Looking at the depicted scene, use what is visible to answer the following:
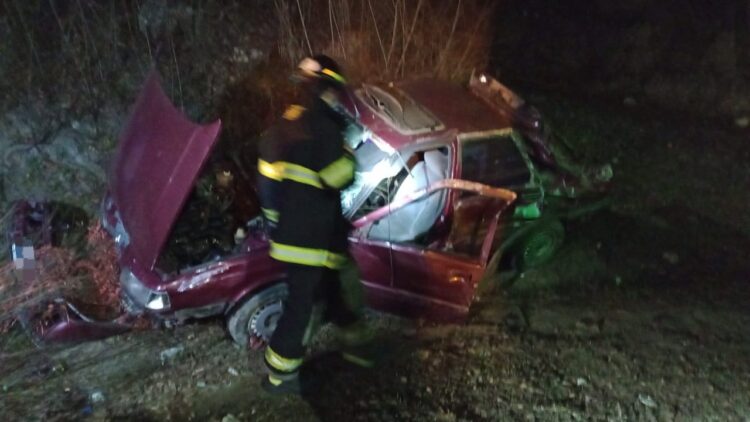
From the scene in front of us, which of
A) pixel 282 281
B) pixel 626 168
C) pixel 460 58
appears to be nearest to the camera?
pixel 282 281

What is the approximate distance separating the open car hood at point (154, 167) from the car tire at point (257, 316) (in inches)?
25.1

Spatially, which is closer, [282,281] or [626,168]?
[282,281]

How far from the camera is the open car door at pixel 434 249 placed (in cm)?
437

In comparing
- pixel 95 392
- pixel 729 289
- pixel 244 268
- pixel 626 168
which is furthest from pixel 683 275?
pixel 95 392

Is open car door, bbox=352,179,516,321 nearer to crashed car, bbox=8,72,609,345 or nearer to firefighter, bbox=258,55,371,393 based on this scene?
crashed car, bbox=8,72,609,345

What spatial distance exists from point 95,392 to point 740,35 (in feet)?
34.7

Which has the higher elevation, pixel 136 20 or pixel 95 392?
pixel 136 20

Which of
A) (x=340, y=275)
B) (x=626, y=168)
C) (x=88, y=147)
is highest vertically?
(x=340, y=275)

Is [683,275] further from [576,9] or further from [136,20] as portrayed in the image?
[576,9]

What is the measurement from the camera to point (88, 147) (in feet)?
21.6

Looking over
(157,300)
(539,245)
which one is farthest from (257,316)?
(539,245)

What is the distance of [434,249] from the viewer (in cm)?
443

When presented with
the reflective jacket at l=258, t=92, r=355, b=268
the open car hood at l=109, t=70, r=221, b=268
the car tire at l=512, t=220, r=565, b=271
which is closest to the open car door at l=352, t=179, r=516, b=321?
the car tire at l=512, t=220, r=565, b=271

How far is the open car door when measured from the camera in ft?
14.3
